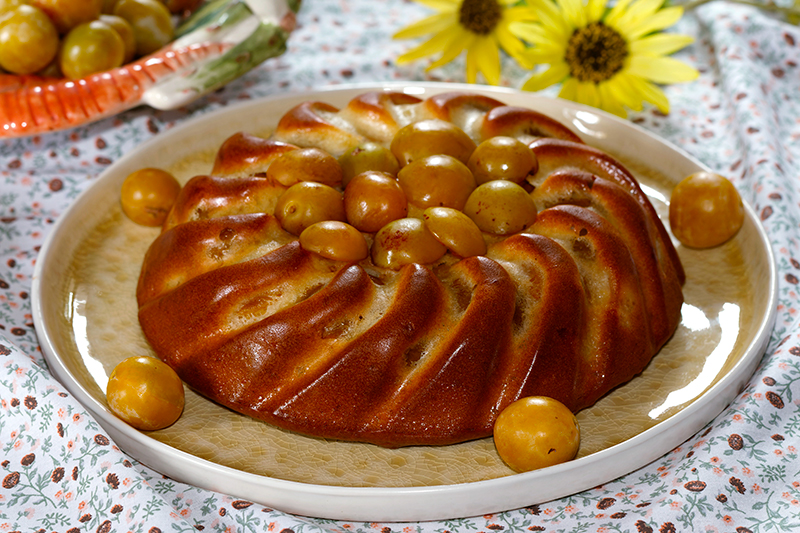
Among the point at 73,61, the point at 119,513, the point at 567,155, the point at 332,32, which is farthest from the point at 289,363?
the point at 332,32

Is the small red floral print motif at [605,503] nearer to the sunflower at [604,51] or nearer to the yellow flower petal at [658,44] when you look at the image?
the sunflower at [604,51]

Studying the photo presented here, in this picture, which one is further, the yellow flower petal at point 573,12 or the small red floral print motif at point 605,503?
the yellow flower petal at point 573,12

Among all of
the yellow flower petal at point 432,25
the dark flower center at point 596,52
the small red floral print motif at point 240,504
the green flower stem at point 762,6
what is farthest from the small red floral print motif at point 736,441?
the green flower stem at point 762,6

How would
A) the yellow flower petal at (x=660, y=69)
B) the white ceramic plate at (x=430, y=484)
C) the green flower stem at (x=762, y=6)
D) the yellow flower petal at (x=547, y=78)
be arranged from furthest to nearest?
the green flower stem at (x=762, y=6) → the yellow flower petal at (x=547, y=78) → the yellow flower petal at (x=660, y=69) → the white ceramic plate at (x=430, y=484)

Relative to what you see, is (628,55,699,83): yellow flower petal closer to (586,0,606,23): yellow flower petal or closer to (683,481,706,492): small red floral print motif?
(586,0,606,23): yellow flower petal

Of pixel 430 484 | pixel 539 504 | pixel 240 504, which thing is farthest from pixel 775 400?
pixel 240 504

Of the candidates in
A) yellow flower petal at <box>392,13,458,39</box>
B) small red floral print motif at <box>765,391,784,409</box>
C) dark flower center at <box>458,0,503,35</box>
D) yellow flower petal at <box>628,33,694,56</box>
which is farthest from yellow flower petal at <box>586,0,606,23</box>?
small red floral print motif at <box>765,391,784,409</box>

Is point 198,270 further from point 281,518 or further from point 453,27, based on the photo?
point 453,27
